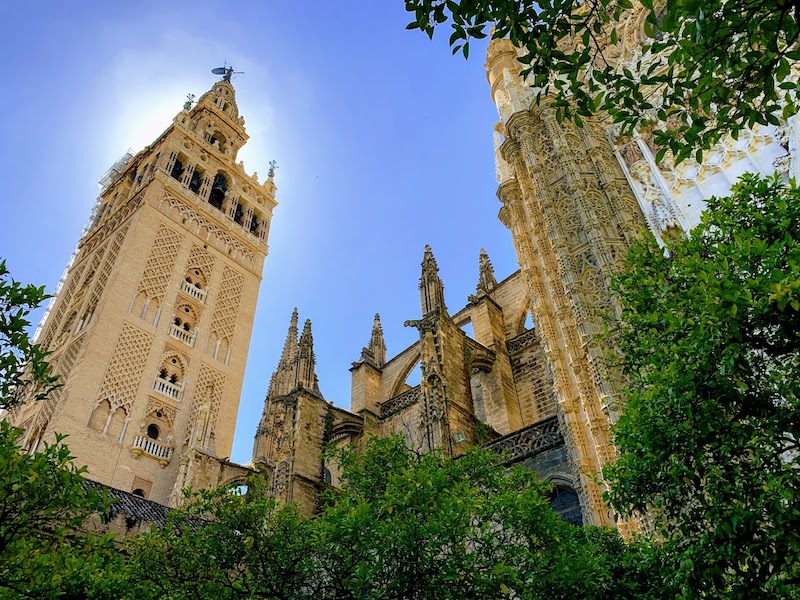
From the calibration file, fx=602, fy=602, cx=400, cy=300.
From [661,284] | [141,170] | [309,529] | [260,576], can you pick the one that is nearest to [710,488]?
[661,284]

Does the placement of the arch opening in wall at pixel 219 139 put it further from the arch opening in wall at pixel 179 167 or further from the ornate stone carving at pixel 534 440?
the ornate stone carving at pixel 534 440

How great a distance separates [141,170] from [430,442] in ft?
91.6

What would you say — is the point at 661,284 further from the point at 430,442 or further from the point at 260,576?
the point at 430,442

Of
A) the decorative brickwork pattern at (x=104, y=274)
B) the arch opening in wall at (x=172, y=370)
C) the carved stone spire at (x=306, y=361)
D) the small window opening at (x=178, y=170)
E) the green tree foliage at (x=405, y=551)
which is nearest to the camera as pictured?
the green tree foliage at (x=405, y=551)

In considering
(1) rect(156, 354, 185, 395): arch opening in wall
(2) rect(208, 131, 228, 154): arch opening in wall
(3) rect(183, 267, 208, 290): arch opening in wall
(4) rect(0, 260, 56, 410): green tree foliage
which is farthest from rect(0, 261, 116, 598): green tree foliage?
(2) rect(208, 131, 228, 154): arch opening in wall

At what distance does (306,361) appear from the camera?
64.9ft

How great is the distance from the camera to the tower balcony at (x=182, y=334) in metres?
26.0

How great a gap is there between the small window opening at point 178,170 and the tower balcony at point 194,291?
7.31 meters

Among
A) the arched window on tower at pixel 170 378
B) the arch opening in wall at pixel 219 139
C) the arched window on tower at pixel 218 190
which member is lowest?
the arched window on tower at pixel 170 378

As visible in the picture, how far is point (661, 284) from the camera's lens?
600 cm

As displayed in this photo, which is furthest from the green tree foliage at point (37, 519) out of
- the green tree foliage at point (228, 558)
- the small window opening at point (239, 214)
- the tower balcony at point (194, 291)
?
the small window opening at point (239, 214)

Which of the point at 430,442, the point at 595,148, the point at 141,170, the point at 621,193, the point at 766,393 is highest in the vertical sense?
the point at 141,170

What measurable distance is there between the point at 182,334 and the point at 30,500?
2136 centimetres

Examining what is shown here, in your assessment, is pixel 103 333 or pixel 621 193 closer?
pixel 621 193
